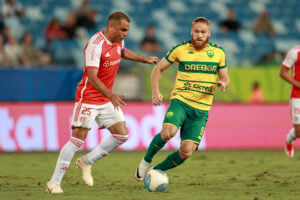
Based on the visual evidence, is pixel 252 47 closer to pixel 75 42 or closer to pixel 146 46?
pixel 146 46

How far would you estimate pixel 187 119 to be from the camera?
8.12 meters

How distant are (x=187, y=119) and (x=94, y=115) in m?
1.18

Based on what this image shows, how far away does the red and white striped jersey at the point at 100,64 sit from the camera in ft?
25.3

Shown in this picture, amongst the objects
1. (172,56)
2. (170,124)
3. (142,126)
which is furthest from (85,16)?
Answer: (170,124)

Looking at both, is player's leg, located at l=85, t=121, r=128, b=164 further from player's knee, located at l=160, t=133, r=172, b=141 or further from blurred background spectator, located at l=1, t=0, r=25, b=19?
blurred background spectator, located at l=1, t=0, r=25, b=19

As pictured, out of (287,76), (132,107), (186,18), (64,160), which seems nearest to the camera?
(64,160)

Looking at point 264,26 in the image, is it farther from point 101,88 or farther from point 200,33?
point 101,88

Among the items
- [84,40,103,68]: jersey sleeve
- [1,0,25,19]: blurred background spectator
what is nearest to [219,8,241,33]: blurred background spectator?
[1,0,25,19]: blurred background spectator

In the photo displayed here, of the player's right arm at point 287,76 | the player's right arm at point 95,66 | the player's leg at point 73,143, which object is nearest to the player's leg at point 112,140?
the player's leg at point 73,143

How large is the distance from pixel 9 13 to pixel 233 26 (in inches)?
266

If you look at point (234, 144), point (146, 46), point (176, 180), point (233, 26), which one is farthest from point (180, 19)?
point (176, 180)

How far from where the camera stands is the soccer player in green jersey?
26.1 feet

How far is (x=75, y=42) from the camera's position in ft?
57.5

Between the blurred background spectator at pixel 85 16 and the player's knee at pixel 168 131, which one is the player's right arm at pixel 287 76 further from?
the blurred background spectator at pixel 85 16
